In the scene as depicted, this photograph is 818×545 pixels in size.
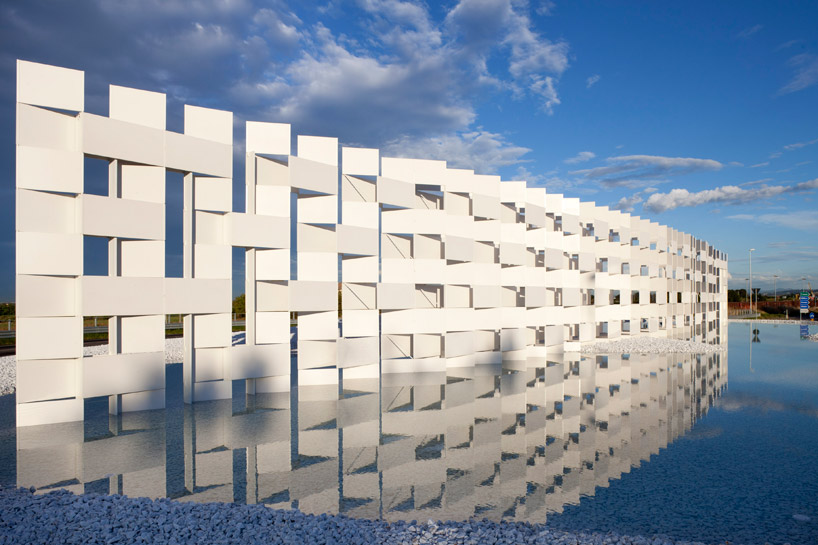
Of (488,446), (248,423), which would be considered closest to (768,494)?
(488,446)

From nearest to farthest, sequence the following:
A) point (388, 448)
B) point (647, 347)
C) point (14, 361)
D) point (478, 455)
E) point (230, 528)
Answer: point (230, 528) → point (478, 455) → point (388, 448) → point (14, 361) → point (647, 347)

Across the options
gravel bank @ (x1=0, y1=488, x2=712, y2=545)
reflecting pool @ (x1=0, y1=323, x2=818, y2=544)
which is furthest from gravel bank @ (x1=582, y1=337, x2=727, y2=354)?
gravel bank @ (x1=0, y1=488, x2=712, y2=545)

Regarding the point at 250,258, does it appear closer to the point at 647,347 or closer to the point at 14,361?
the point at 14,361

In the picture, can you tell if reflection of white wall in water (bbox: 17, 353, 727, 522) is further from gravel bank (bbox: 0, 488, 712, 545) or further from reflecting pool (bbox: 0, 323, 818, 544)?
gravel bank (bbox: 0, 488, 712, 545)

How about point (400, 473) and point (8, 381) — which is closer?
point (400, 473)

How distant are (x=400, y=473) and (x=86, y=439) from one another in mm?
6110

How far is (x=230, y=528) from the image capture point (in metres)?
5.32

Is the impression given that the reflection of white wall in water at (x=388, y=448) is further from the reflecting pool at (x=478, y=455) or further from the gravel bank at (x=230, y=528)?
the gravel bank at (x=230, y=528)

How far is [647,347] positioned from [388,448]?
66.8 feet

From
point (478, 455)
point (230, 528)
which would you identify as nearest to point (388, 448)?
point (478, 455)

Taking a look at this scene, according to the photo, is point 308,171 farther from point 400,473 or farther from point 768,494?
point 768,494

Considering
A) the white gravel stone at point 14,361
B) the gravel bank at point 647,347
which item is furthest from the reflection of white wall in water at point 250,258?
the white gravel stone at point 14,361

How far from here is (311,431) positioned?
33.0 feet

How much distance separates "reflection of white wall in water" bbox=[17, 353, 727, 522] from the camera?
22.4 ft
